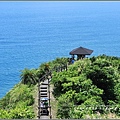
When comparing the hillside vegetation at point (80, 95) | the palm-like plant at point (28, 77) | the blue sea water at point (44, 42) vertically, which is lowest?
the hillside vegetation at point (80, 95)

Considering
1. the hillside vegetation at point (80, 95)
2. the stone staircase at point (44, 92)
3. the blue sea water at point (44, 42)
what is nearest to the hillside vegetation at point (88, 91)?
the hillside vegetation at point (80, 95)

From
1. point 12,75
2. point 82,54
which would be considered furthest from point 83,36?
point 82,54

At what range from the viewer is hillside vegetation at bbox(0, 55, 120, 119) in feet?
35.9

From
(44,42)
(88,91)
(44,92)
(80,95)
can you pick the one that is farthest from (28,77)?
(44,42)

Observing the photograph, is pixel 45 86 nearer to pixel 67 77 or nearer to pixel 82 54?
pixel 67 77

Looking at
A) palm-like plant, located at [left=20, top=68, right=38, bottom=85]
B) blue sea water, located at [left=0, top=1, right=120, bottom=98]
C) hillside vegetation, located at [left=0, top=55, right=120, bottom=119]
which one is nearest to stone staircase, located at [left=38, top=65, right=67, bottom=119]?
hillside vegetation, located at [left=0, top=55, right=120, bottom=119]

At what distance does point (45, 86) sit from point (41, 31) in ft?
228

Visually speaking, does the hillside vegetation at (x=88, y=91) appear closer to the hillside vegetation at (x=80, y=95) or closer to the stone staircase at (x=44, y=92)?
the hillside vegetation at (x=80, y=95)

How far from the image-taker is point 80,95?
12344 millimetres

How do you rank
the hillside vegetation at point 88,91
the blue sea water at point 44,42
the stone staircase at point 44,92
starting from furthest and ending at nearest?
the blue sea water at point 44,42 < the stone staircase at point 44,92 < the hillside vegetation at point 88,91

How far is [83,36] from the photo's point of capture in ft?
245

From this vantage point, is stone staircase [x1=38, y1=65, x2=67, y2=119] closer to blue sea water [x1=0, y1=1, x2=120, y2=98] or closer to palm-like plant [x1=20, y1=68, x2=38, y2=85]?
palm-like plant [x1=20, y1=68, x2=38, y2=85]

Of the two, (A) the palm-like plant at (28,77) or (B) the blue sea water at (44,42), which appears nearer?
(A) the palm-like plant at (28,77)

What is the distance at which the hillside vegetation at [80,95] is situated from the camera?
1094 cm
